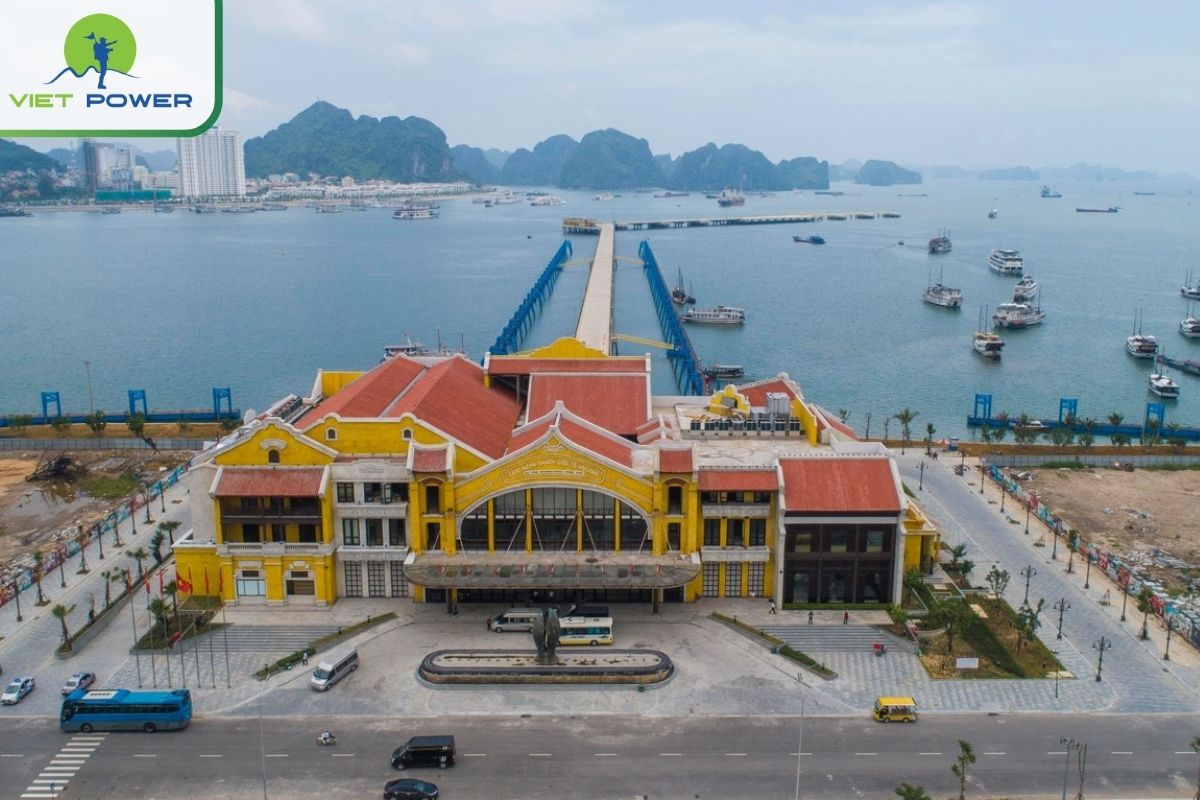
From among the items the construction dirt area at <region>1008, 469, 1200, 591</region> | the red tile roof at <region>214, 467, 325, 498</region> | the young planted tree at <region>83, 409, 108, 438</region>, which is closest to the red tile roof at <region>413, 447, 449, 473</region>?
the red tile roof at <region>214, 467, 325, 498</region>

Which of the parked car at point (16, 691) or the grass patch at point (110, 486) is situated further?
the grass patch at point (110, 486)

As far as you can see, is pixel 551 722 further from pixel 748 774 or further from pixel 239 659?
pixel 239 659

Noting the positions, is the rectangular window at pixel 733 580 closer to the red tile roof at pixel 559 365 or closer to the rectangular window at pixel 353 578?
the red tile roof at pixel 559 365

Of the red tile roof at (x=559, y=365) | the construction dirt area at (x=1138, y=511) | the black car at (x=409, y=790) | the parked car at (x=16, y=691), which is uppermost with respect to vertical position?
the red tile roof at (x=559, y=365)

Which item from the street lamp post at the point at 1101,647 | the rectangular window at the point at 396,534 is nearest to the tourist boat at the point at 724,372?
the rectangular window at the point at 396,534

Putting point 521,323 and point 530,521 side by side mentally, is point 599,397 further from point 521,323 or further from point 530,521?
point 521,323

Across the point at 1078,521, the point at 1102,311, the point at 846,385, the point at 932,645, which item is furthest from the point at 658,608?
the point at 1102,311

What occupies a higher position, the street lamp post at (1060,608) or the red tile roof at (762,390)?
the red tile roof at (762,390)
